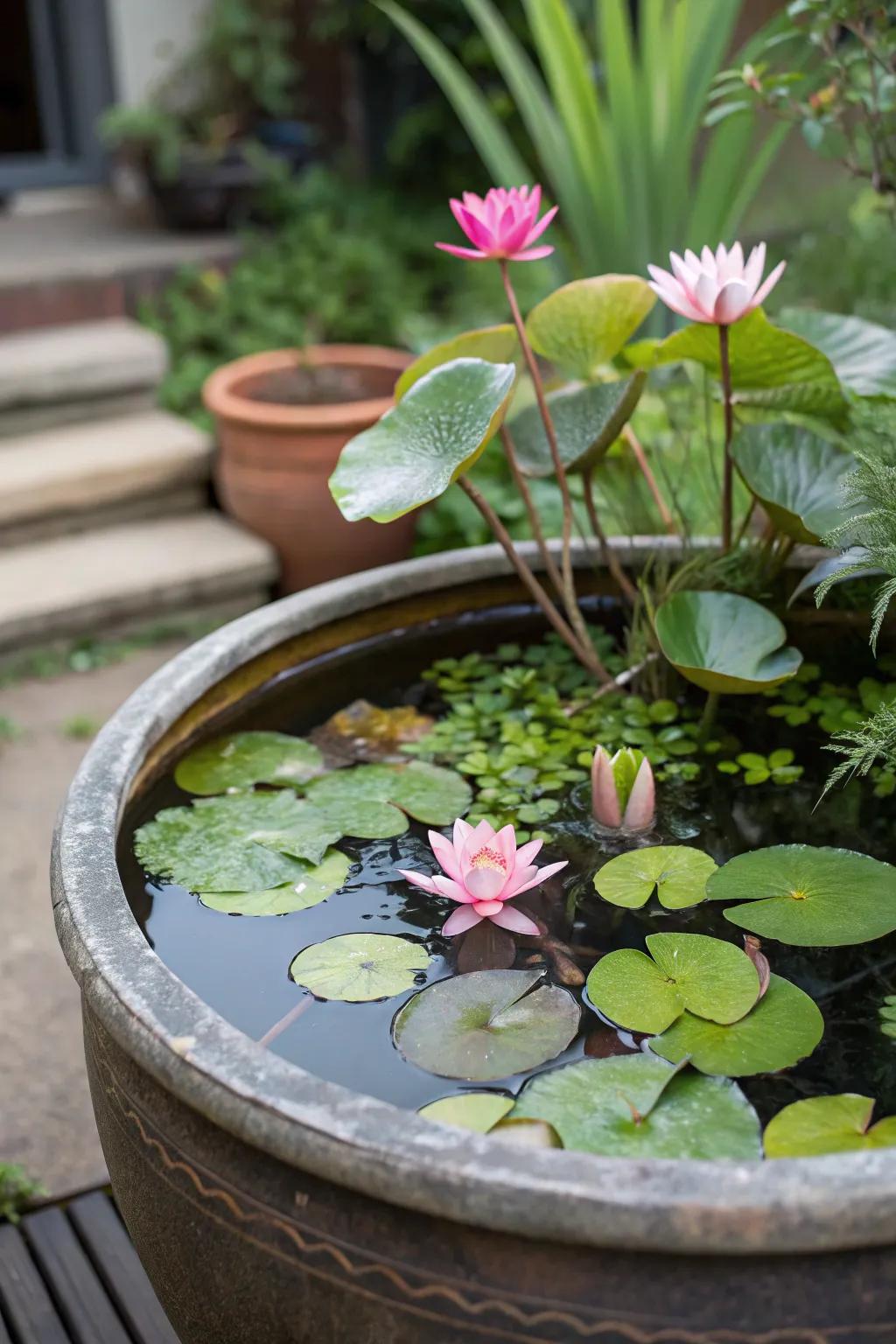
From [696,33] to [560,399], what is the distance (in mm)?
1447

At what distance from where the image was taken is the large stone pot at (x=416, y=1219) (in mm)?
652

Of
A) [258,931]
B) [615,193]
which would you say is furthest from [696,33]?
[258,931]

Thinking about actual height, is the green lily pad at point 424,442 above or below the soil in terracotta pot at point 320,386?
above

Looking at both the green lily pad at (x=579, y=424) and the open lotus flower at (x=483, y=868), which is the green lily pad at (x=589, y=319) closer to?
the green lily pad at (x=579, y=424)

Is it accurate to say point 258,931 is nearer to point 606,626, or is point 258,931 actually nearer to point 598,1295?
point 598,1295

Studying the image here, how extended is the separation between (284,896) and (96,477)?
2126 millimetres

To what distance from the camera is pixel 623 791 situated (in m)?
1.22

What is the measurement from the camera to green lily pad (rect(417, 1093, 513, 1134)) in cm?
86

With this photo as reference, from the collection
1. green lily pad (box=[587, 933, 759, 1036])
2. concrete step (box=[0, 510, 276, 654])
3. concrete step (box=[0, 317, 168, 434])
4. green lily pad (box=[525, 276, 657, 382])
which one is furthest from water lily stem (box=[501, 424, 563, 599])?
concrete step (box=[0, 317, 168, 434])

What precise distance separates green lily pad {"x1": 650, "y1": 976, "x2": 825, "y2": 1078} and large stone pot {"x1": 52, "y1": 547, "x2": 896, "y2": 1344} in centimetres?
23

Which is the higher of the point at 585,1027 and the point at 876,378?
the point at 876,378

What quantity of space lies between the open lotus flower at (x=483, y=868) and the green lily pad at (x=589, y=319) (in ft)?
1.93

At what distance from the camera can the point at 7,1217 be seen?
4.92 ft

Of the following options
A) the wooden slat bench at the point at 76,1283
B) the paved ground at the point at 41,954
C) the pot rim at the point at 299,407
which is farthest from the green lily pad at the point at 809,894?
the pot rim at the point at 299,407
